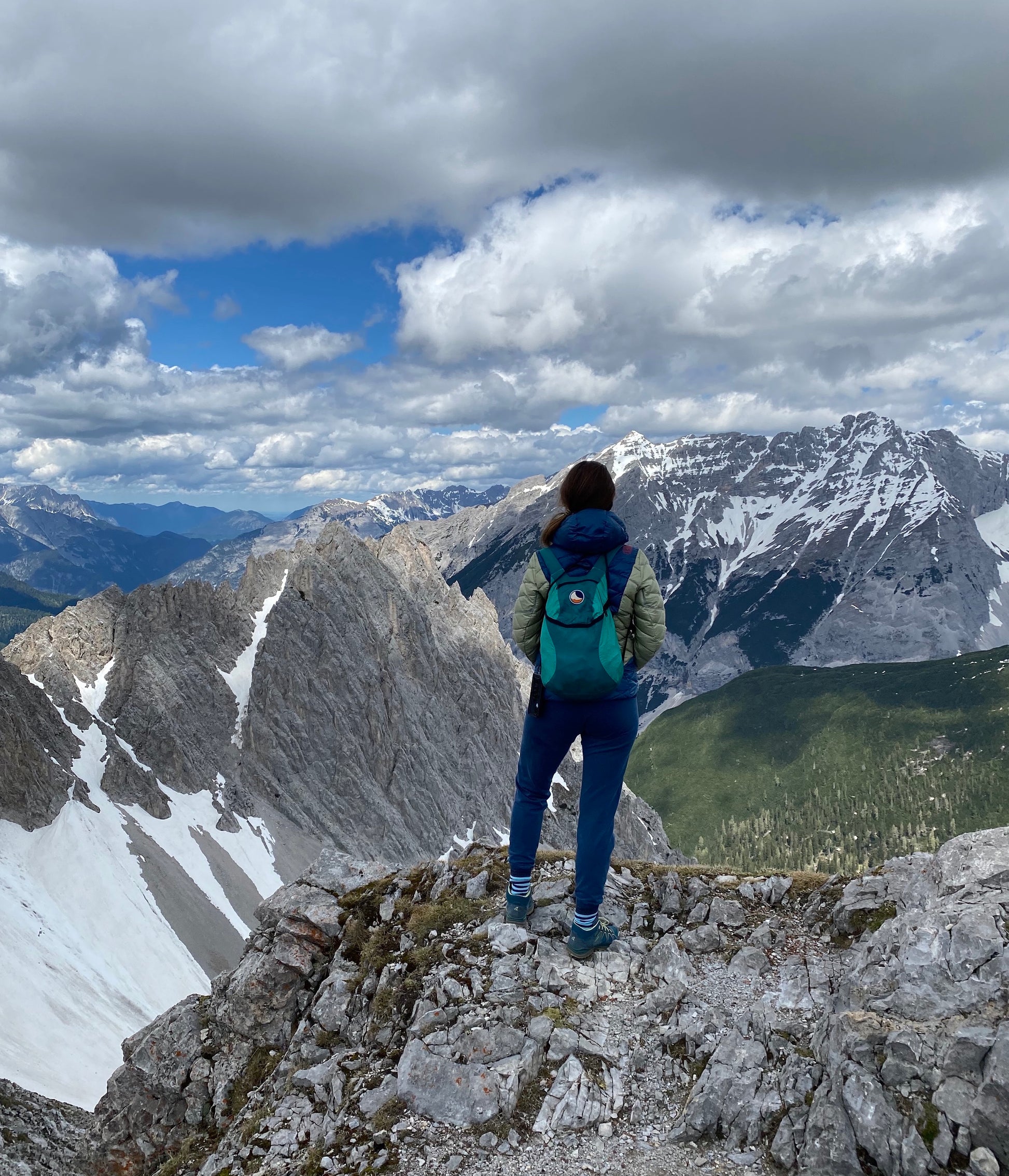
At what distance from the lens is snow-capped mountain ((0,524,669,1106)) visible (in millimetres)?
59781

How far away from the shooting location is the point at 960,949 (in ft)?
26.7

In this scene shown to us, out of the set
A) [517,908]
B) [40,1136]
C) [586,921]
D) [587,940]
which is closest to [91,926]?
[40,1136]

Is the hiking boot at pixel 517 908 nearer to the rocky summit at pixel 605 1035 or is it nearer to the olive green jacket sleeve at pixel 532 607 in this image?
the rocky summit at pixel 605 1035

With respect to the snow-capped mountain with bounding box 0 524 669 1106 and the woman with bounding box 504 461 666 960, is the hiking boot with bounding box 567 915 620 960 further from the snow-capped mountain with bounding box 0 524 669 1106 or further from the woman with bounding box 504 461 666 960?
the snow-capped mountain with bounding box 0 524 669 1106

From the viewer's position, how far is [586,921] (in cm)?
1051

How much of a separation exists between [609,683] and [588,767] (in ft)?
5.68

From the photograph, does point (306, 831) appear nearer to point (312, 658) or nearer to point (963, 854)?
point (312, 658)

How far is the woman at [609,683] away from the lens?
9664 mm

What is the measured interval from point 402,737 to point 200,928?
43.3m

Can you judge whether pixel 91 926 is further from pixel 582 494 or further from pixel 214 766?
pixel 582 494

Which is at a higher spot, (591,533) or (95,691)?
(95,691)

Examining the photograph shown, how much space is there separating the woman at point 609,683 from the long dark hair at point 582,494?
2 cm

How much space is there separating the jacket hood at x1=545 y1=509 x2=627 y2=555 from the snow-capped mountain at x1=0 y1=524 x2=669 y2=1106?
48.7 metres

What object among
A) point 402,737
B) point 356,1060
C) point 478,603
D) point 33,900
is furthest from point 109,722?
point 356,1060
